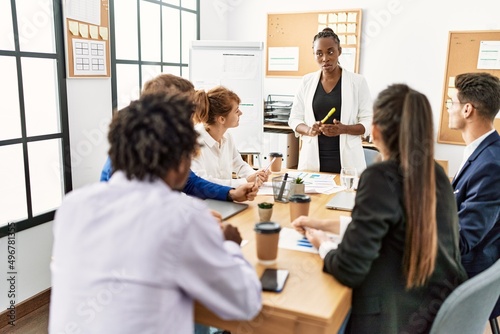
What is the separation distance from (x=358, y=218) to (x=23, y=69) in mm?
2198

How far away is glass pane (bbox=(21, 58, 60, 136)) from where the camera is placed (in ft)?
8.46

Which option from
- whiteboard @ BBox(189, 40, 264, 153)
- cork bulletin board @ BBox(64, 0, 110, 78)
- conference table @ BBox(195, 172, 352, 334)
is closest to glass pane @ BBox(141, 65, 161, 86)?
whiteboard @ BBox(189, 40, 264, 153)

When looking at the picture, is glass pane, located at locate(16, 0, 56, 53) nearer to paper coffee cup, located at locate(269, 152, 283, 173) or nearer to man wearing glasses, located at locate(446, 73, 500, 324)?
paper coffee cup, located at locate(269, 152, 283, 173)

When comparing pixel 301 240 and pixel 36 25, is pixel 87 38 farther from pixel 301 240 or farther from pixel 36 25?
pixel 301 240

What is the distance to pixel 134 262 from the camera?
87 centimetres

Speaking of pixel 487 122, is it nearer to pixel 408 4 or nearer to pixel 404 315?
pixel 404 315

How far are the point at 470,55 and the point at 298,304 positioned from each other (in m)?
3.58

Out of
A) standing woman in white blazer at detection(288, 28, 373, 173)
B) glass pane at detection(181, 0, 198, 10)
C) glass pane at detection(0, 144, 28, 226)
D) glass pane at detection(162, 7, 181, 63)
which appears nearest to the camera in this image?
glass pane at detection(0, 144, 28, 226)

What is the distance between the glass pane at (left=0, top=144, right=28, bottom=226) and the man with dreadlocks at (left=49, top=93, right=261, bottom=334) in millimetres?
1755

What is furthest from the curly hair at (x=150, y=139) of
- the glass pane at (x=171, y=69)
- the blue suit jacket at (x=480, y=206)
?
the glass pane at (x=171, y=69)

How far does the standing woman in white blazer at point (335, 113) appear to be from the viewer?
288cm

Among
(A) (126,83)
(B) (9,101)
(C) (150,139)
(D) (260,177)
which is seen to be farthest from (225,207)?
(A) (126,83)

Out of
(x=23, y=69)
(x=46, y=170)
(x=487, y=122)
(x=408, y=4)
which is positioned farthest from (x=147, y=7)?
(x=487, y=122)

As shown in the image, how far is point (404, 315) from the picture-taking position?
4.19 ft
